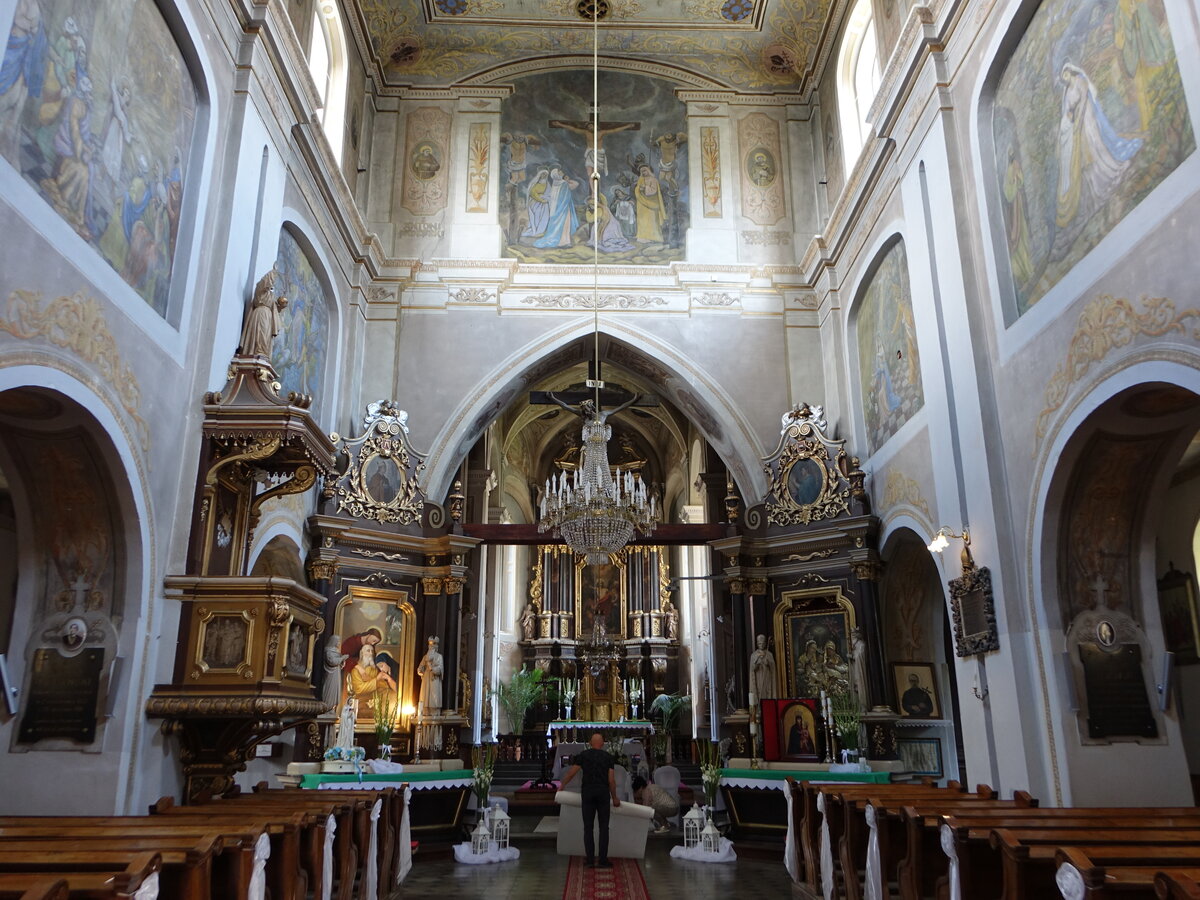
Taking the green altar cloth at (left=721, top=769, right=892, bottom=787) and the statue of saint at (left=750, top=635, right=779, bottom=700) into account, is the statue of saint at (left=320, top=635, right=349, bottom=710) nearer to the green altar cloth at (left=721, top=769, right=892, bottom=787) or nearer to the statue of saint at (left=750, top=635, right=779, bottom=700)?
the green altar cloth at (left=721, top=769, right=892, bottom=787)

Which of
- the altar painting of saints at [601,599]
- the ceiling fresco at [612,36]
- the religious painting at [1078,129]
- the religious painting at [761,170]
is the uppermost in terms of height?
the ceiling fresco at [612,36]

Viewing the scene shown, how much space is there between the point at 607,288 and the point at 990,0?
25.9ft

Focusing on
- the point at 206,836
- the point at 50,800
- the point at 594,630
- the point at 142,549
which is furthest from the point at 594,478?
the point at 594,630

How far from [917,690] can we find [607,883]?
20.3ft

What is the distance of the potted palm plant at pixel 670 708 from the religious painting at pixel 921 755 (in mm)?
8987

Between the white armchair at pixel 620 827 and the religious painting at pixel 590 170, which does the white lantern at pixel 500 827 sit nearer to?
the white armchair at pixel 620 827

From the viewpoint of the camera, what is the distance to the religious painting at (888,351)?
1173 centimetres

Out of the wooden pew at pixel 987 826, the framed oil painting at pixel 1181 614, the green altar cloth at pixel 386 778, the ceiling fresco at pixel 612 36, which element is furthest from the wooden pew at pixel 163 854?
the ceiling fresco at pixel 612 36

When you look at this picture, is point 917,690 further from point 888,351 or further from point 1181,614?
point 888,351

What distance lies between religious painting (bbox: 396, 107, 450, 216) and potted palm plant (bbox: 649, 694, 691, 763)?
12.6 metres

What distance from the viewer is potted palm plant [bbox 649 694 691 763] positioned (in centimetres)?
2234

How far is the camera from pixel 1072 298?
780cm

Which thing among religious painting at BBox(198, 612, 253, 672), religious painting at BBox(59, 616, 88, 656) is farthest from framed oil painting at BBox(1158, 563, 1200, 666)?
religious painting at BBox(59, 616, 88, 656)

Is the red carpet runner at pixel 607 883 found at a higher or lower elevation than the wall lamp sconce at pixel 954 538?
lower
